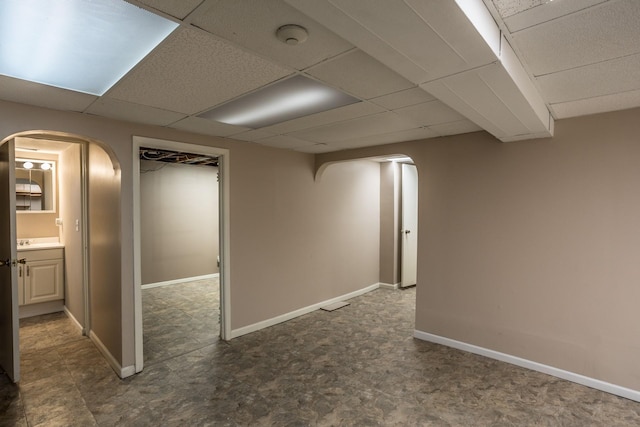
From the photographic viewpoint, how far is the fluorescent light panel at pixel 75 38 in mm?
1290

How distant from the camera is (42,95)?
214 centimetres

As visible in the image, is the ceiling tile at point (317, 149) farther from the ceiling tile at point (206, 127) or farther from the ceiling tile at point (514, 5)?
the ceiling tile at point (514, 5)

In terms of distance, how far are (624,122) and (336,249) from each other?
3.41 meters

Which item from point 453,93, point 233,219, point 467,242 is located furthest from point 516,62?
point 233,219

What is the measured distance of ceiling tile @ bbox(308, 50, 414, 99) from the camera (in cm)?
164

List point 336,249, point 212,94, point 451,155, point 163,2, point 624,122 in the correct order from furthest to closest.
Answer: point 336,249
point 451,155
point 624,122
point 212,94
point 163,2

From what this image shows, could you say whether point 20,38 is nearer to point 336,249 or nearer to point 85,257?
point 85,257

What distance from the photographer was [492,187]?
10.3ft

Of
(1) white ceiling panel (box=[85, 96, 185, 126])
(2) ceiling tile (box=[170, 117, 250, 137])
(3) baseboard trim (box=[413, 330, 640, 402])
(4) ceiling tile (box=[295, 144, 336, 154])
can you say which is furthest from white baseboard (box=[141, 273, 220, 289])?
(3) baseboard trim (box=[413, 330, 640, 402])

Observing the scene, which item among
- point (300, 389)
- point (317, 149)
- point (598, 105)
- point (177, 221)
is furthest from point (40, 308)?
point (598, 105)

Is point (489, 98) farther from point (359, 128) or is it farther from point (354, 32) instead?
point (359, 128)

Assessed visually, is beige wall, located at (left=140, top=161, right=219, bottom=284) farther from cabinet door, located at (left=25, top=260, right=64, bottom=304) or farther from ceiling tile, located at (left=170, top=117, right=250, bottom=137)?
ceiling tile, located at (left=170, top=117, right=250, bottom=137)

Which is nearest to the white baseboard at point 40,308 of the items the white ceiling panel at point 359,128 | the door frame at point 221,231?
the door frame at point 221,231

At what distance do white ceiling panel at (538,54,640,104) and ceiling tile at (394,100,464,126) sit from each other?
0.61 m
